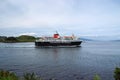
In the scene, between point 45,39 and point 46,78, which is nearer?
point 46,78

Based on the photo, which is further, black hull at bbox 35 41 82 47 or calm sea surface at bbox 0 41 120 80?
black hull at bbox 35 41 82 47

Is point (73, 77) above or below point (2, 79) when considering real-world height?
below

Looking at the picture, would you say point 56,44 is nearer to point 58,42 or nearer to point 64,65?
point 58,42

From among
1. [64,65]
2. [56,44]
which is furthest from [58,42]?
[64,65]

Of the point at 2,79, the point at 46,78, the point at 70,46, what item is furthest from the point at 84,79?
the point at 70,46

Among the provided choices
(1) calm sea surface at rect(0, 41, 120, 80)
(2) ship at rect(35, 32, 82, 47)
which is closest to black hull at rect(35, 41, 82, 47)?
(2) ship at rect(35, 32, 82, 47)

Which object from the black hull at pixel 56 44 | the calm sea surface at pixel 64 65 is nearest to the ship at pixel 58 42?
the black hull at pixel 56 44

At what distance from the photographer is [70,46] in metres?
102

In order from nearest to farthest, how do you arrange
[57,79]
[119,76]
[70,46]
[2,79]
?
[2,79], [119,76], [57,79], [70,46]

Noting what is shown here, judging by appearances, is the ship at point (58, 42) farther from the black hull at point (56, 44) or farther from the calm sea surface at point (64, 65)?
the calm sea surface at point (64, 65)

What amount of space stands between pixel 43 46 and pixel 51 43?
4.00 meters

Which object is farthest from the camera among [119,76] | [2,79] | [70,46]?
[70,46]

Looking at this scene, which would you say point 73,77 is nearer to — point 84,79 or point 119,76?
point 84,79

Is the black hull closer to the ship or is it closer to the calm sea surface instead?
the ship
